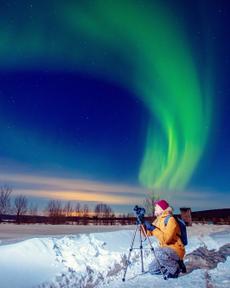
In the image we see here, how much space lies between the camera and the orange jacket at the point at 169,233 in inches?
277

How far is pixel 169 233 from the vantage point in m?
7.09

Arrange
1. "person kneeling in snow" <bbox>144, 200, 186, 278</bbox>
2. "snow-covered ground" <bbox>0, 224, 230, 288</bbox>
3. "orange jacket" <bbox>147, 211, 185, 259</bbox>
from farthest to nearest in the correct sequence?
"person kneeling in snow" <bbox>144, 200, 186, 278</bbox> → "orange jacket" <bbox>147, 211, 185, 259</bbox> → "snow-covered ground" <bbox>0, 224, 230, 288</bbox>

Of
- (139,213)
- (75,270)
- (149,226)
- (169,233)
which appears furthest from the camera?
(75,270)

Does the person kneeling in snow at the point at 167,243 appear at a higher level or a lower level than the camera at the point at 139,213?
lower

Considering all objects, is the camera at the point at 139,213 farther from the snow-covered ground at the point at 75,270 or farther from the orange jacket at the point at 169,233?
the snow-covered ground at the point at 75,270

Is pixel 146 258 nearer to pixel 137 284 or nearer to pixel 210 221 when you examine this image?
pixel 137 284

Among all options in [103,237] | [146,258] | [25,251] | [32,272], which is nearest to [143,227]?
[32,272]

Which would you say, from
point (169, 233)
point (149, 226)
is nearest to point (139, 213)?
point (149, 226)

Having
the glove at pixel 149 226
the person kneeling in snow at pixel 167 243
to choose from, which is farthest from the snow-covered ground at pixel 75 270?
the glove at pixel 149 226

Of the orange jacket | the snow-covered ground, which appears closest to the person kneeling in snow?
the orange jacket

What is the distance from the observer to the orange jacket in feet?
23.1

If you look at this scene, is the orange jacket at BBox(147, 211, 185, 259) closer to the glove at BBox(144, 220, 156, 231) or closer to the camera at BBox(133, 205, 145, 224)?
the glove at BBox(144, 220, 156, 231)

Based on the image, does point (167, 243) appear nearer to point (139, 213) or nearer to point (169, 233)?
point (169, 233)

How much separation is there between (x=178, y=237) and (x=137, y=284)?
1312 millimetres
